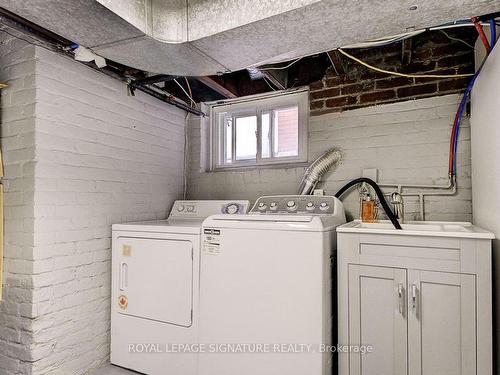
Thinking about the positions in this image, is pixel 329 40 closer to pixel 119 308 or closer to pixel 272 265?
pixel 272 265

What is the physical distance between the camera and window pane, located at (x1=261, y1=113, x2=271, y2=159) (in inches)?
115

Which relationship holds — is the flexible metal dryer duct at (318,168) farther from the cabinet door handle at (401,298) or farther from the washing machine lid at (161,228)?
the cabinet door handle at (401,298)

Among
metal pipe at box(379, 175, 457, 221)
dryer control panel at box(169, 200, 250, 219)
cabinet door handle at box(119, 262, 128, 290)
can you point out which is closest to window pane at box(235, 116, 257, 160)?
dryer control panel at box(169, 200, 250, 219)

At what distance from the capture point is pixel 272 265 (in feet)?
5.90

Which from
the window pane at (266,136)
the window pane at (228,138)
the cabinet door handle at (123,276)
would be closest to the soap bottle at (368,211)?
the window pane at (266,136)

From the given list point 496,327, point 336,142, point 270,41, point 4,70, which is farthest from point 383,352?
point 4,70

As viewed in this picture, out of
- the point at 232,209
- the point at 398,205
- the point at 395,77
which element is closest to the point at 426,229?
the point at 398,205

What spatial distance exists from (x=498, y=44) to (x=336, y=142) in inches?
46.0

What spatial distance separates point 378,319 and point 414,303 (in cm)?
20

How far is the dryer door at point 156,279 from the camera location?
2.05m

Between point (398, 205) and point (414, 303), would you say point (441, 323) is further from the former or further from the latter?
point (398, 205)

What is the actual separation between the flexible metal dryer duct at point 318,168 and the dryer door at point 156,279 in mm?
997

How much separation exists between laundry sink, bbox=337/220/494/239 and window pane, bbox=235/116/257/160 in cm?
126

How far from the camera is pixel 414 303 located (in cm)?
159
